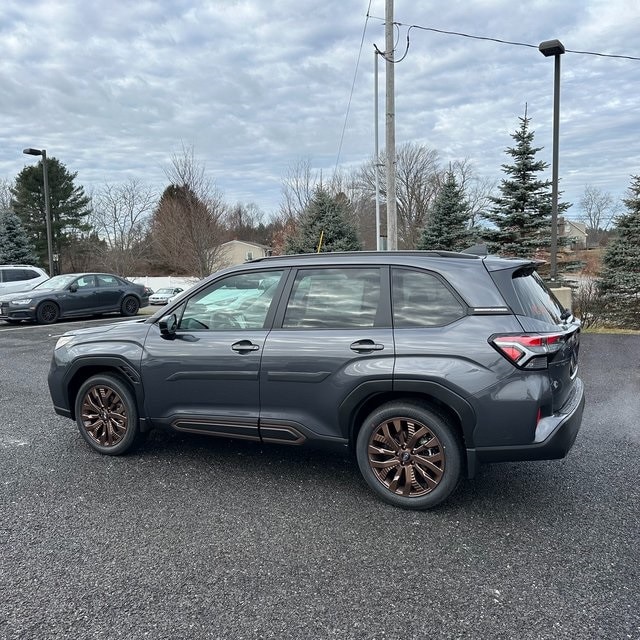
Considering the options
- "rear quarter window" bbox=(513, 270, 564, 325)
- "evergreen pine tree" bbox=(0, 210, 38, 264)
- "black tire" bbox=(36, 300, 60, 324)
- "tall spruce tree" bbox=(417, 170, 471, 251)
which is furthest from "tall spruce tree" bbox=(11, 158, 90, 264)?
"rear quarter window" bbox=(513, 270, 564, 325)

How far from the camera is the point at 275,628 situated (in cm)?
225

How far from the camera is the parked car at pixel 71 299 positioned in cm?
1395

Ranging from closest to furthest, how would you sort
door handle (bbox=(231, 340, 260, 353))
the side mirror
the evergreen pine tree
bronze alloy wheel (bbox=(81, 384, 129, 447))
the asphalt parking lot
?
the asphalt parking lot, door handle (bbox=(231, 340, 260, 353)), the side mirror, bronze alloy wheel (bbox=(81, 384, 129, 447)), the evergreen pine tree

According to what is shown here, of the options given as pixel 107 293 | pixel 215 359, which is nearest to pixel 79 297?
pixel 107 293

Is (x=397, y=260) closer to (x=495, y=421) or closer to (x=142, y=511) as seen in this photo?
(x=495, y=421)

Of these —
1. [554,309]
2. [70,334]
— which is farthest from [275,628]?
[70,334]

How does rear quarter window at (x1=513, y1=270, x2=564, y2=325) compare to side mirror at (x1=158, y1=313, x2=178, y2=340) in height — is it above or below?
above

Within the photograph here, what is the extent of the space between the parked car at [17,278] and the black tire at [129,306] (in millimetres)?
3071

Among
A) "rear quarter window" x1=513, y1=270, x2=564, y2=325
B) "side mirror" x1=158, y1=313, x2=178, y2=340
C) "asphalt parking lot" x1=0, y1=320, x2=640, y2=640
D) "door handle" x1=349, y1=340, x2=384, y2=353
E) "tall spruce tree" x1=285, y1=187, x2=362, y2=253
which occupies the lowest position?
"asphalt parking lot" x1=0, y1=320, x2=640, y2=640

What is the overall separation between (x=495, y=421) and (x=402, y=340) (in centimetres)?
74

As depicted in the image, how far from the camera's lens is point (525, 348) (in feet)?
9.95

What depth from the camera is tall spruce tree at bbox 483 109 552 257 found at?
17.3 m

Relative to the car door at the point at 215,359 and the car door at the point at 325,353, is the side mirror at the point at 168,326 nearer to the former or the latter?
the car door at the point at 215,359

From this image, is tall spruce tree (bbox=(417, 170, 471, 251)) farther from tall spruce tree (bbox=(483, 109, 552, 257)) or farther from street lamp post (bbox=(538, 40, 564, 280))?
street lamp post (bbox=(538, 40, 564, 280))
